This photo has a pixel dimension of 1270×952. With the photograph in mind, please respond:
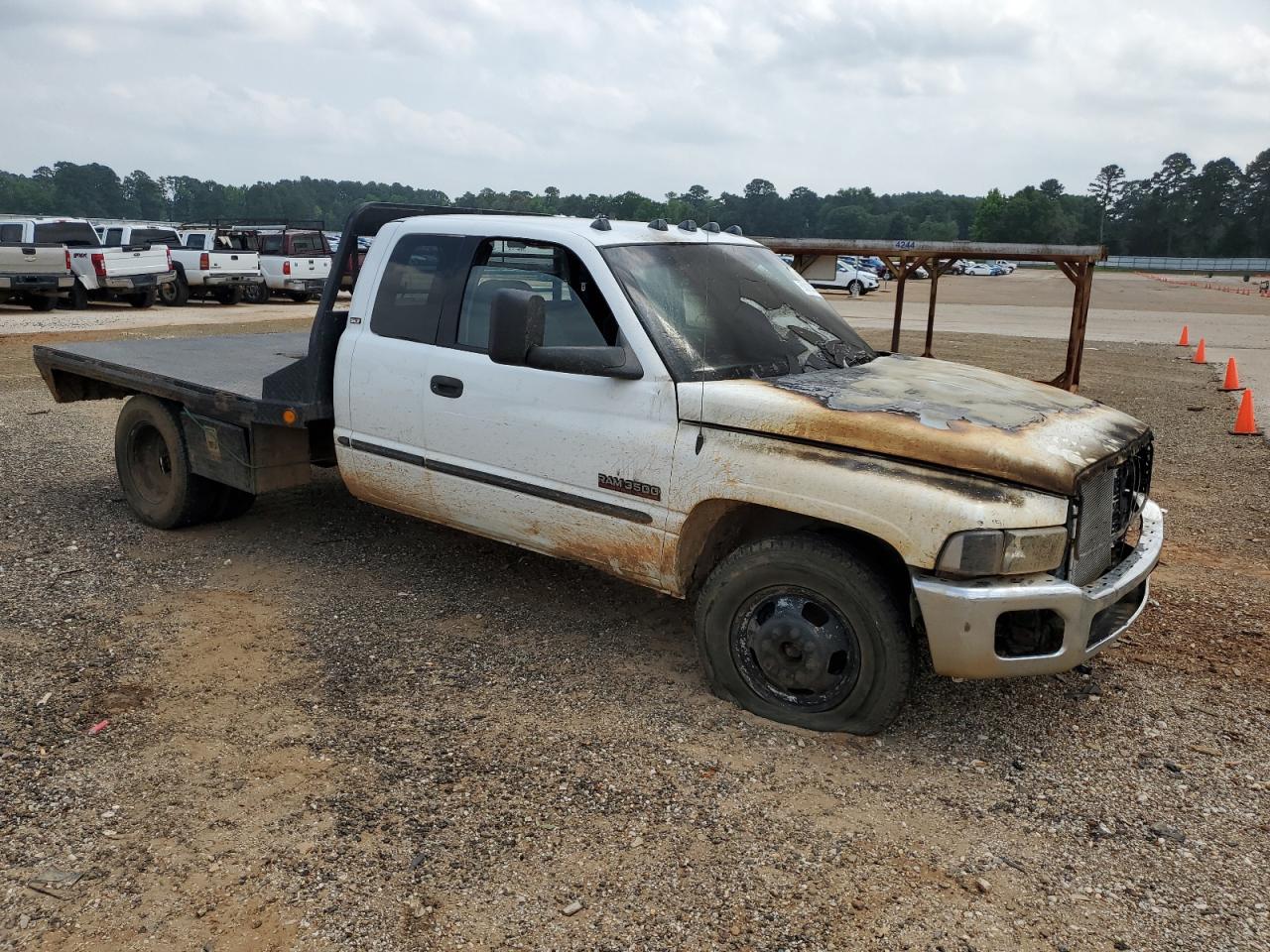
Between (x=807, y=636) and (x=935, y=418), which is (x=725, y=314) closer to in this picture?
(x=935, y=418)

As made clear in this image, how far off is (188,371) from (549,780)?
4021 millimetres

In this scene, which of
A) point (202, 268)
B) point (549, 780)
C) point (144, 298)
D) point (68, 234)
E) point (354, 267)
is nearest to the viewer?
point (549, 780)

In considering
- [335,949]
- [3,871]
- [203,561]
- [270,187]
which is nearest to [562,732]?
[335,949]

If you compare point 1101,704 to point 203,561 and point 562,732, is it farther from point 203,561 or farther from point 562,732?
point 203,561

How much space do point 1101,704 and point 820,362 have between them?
182 cm

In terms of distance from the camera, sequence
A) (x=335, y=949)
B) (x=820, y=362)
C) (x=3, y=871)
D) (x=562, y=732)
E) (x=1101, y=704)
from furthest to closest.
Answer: (x=820, y=362) < (x=1101, y=704) < (x=562, y=732) < (x=3, y=871) < (x=335, y=949)

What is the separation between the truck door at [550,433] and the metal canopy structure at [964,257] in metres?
8.60

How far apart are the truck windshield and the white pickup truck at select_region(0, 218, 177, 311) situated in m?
19.2

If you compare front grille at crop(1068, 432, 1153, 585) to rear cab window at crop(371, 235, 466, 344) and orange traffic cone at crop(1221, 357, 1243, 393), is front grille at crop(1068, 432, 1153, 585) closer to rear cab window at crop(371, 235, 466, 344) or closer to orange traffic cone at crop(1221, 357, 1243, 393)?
rear cab window at crop(371, 235, 466, 344)

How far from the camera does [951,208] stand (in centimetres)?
15712

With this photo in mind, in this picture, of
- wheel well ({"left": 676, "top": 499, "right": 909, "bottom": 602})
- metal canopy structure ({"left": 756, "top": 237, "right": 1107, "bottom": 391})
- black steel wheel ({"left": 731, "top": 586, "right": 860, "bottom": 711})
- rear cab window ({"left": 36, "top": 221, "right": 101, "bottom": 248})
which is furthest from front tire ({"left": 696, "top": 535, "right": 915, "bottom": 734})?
rear cab window ({"left": 36, "top": 221, "right": 101, "bottom": 248})

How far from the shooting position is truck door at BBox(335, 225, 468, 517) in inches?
193

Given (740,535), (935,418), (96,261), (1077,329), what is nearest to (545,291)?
(740,535)

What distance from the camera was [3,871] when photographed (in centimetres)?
305
